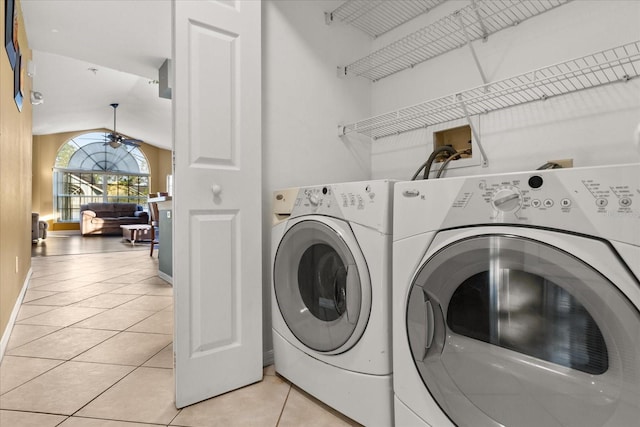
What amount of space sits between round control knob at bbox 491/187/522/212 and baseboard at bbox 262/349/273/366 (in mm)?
1340

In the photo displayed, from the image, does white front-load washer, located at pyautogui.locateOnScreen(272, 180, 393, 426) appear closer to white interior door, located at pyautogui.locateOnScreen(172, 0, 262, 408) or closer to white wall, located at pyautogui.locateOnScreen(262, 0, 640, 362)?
white interior door, located at pyautogui.locateOnScreen(172, 0, 262, 408)

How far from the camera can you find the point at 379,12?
2.00 metres

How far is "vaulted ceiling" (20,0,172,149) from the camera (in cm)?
310

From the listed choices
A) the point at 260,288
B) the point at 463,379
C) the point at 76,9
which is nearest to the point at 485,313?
the point at 463,379

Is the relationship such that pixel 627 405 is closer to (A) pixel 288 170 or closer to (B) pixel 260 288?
(B) pixel 260 288

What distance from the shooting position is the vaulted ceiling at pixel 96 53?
310 centimetres

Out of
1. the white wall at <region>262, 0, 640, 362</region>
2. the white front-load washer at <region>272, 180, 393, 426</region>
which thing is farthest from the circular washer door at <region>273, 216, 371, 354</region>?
the white wall at <region>262, 0, 640, 362</region>

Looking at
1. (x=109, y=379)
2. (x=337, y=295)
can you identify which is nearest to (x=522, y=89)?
(x=337, y=295)

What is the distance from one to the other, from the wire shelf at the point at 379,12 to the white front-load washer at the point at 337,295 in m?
1.22

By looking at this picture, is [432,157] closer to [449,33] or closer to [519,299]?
[449,33]

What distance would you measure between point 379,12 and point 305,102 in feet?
2.42

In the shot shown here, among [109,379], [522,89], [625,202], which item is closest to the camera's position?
[625,202]

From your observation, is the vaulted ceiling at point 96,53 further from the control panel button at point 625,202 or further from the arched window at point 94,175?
the control panel button at point 625,202

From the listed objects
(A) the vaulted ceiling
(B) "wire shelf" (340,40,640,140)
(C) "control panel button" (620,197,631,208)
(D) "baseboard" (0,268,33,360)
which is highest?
(A) the vaulted ceiling
